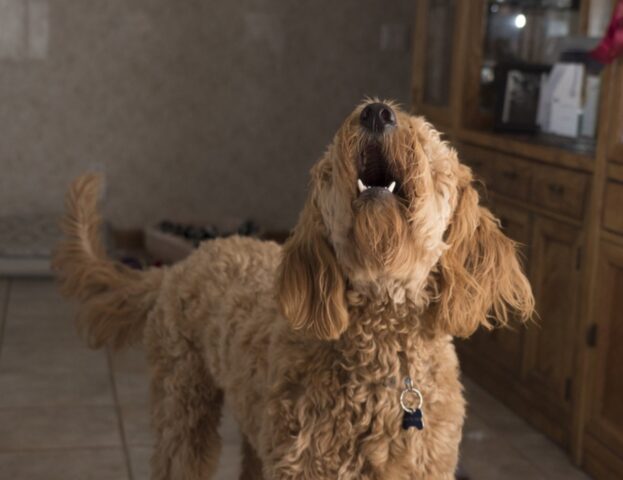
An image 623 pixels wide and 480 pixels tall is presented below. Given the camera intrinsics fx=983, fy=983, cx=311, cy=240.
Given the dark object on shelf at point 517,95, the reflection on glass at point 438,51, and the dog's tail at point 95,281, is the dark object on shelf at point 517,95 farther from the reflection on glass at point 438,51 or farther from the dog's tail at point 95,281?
the dog's tail at point 95,281

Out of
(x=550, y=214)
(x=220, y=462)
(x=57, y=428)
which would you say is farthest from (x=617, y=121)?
(x=57, y=428)

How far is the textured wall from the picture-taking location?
5.70 meters

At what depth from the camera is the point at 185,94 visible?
5.90 m

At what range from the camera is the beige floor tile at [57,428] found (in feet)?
10.7

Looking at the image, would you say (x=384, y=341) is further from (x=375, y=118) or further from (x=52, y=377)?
(x=52, y=377)

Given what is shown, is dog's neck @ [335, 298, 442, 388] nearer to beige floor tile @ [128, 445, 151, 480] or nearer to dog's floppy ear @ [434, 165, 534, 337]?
dog's floppy ear @ [434, 165, 534, 337]

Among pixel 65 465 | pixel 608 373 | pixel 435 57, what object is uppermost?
pixel 435 57

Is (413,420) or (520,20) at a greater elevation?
(520,20)

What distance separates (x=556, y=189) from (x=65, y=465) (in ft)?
6.16

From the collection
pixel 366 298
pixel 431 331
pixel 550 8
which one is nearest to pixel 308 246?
pixel 366 298

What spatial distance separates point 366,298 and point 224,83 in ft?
14.1

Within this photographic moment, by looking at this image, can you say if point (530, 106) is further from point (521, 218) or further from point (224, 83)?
point (224, 83)

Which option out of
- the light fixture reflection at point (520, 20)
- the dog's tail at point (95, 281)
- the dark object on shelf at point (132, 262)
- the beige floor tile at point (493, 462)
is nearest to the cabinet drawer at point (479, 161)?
the light fixture reflection at point (520, 20)

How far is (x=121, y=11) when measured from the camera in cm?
571
